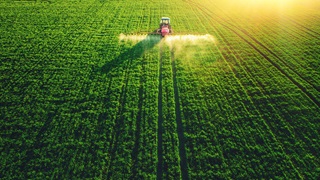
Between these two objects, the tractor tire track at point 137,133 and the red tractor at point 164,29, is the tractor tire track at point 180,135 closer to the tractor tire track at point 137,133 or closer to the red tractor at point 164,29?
the tractor tire track at point 137,133

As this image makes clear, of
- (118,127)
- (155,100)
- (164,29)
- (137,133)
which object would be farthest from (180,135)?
(164,29)

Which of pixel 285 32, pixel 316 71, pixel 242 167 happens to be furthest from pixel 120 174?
pixel 285 32

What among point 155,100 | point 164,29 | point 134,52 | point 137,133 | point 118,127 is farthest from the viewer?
point 164,29

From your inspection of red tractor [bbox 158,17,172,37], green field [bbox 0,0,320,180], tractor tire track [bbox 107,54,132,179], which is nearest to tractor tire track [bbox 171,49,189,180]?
green field [bbox 0,0,320,180]

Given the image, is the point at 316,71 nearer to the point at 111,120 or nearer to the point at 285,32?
the point at 285,32

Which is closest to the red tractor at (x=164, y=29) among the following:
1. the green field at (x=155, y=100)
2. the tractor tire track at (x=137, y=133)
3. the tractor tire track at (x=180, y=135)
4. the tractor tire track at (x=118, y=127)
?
the green field at (x=155, y=100)

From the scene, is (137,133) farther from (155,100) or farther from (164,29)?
(164,29)
